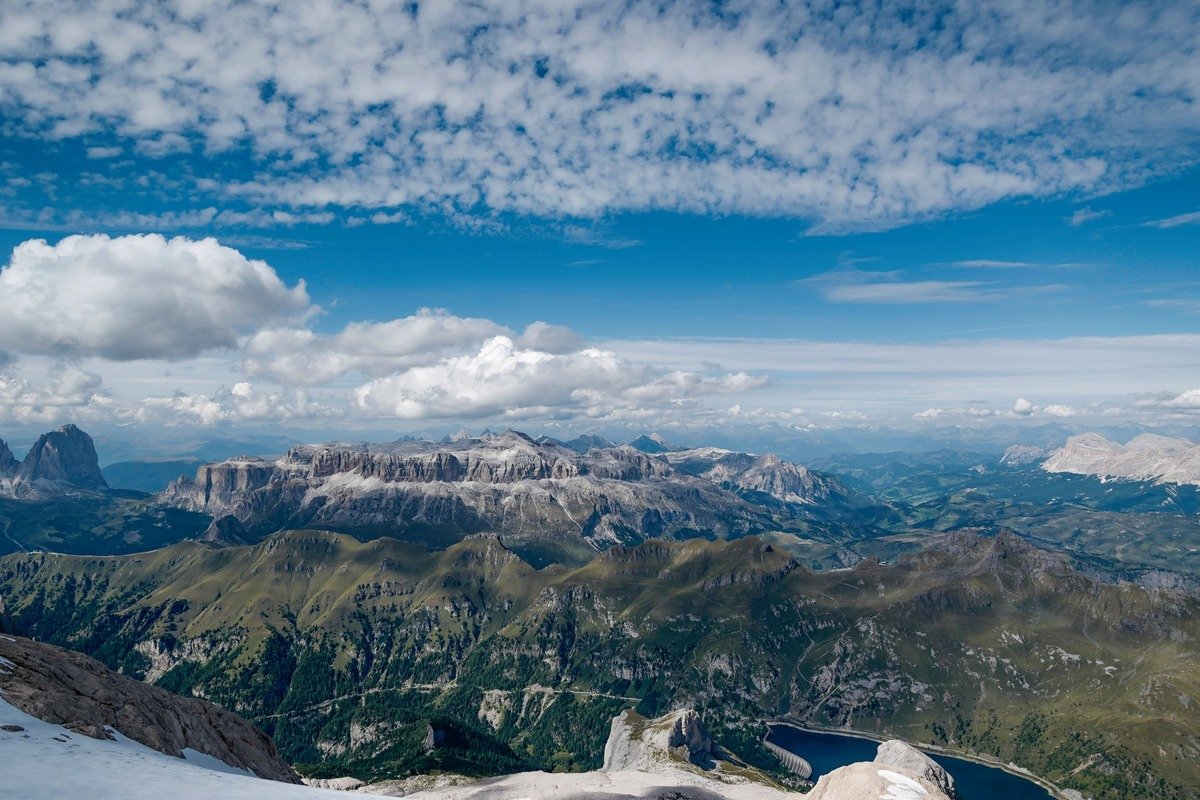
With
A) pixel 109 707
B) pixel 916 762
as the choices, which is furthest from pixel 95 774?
pixel 916 762

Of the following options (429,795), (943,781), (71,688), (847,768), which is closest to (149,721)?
(71,688)

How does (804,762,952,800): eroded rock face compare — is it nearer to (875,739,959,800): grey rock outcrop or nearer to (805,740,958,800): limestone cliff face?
(805,740,958,800): limestone cliff face

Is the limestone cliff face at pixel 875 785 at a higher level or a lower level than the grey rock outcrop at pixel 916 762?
higher

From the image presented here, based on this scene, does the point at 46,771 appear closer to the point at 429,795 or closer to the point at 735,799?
the point at 429,795

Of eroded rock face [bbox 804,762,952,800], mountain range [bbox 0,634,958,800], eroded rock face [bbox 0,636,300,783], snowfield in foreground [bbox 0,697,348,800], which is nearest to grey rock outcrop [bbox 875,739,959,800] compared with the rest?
eroded rock face [bbox 804,762,952,800]

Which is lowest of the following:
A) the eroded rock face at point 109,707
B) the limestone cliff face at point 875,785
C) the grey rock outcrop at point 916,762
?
the grey rock outcrop at point 916,762

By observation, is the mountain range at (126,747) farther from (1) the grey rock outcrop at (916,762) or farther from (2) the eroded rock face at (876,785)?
(1) the grey rock outcrop at (916,762)

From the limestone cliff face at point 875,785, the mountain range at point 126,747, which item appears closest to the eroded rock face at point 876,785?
the limestone cliff face at point 875,785

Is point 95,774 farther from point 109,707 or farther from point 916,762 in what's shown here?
point 916,762
